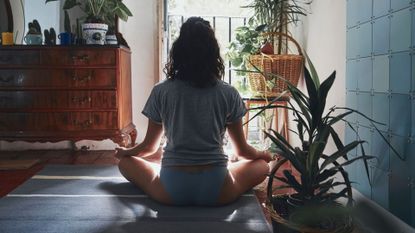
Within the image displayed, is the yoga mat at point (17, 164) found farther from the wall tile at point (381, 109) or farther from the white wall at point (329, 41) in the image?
the wall tile at point (381, 109)

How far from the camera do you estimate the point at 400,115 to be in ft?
4.48

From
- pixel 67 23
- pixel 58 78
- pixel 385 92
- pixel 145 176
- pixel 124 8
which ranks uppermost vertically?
pixel 124 8

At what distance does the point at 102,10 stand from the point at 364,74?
6.31 feet

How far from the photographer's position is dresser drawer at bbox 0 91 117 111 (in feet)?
8.64

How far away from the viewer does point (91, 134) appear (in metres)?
2.68

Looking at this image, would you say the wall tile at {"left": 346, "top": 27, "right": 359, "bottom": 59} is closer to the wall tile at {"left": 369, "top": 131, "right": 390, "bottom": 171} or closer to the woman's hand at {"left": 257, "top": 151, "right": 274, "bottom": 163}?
the wall tile at {"left": 369, "top": 131, "right": 390, "bottom": 171}

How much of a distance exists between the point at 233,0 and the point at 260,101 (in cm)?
137

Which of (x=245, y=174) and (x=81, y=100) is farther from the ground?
(x=81, y=100)

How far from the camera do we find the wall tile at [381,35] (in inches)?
56.9

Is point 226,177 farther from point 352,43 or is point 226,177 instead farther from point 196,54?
point 352,43

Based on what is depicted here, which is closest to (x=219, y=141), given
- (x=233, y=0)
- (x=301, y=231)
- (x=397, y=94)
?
(x=301, y=231)

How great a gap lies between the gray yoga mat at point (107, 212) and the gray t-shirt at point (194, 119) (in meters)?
0.21

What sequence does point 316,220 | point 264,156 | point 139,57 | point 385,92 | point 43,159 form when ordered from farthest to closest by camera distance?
point 139,57, point 43,159, point 264,156, point 385,92, point 316,220

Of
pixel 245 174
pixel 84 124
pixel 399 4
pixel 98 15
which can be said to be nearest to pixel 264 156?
pixel 245 174
